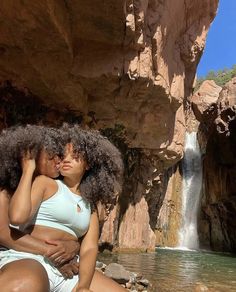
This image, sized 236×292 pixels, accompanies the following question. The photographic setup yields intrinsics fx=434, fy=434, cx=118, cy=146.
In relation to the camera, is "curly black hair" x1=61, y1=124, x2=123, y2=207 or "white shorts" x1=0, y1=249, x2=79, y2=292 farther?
"curly black hair" x1=61, y1=124, x2=123, y2=207

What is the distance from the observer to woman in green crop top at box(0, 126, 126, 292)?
7.37 feet

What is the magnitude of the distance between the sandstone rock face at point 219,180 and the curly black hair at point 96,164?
19434 millimetres

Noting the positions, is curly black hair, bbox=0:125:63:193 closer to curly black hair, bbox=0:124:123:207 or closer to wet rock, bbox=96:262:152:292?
curly black hair, bbox=0:124:123:207

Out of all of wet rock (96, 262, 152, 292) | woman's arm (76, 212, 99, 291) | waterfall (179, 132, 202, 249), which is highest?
waterfall (179, 132, 202, 249)

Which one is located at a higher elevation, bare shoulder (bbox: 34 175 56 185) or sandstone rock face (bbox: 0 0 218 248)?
sandstone rock face (bbox: 0 0 218 248)

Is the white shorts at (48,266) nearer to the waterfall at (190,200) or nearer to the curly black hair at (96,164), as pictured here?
the curly black hair at (96,164)

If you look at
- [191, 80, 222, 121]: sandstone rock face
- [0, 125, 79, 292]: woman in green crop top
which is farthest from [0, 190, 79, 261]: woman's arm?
[191, 80, 222, 121]: sandstone rock face

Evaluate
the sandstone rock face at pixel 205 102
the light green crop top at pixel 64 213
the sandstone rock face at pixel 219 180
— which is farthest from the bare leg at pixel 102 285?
the sandstone rock face at pixel 205 102

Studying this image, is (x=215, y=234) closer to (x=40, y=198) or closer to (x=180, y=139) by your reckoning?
(x=180, y=139)

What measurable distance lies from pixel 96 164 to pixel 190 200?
74.8 ft

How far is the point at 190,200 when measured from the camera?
981 inches

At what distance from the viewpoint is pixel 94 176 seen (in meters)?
2.71

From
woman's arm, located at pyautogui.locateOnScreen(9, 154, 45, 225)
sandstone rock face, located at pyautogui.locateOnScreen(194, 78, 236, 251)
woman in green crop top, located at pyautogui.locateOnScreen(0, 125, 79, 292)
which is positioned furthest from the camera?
sandstone rock face, located at pyautogui.locateOnScreen(194, 78, 236, 251)

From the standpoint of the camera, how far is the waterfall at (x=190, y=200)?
24.1m
